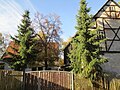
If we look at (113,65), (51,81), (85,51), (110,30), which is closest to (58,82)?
(51,81)

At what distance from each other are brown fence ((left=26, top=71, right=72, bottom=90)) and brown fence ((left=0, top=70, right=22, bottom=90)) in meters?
1.14

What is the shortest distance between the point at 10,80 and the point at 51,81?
3618 mm

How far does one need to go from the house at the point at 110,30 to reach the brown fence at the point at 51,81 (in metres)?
7.68

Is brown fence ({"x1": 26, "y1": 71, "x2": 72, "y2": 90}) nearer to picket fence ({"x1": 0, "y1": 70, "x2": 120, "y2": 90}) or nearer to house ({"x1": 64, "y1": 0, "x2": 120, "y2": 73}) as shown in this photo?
picket fence ({"x1": 0, "y1": 70, "x2": 120, "y2": 90})

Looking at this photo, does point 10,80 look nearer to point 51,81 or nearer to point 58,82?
point 51,81

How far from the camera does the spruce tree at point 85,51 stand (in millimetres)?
17609

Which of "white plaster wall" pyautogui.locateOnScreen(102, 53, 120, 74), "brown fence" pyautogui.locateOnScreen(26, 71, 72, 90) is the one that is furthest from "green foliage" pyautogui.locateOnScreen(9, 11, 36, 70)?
"white plaster wall" pyautogui.locateOnScreen(102, 53, 120, 74)

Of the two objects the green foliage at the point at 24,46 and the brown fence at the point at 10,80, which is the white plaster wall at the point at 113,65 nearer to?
the green foliage at the point at 24,46

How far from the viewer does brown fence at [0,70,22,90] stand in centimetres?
1338

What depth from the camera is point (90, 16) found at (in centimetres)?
1934

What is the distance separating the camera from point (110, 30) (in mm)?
25109

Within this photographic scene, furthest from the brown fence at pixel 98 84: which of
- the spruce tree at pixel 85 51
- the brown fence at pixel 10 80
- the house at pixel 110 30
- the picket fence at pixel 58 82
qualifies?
the house at pixel 110 30

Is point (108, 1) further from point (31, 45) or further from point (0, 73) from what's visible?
point (0, 73)

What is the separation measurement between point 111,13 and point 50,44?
14.7m
